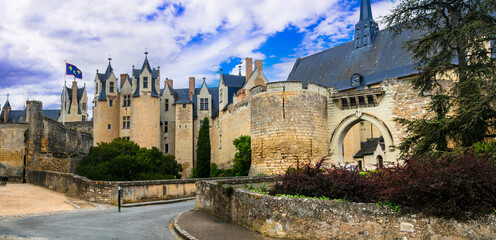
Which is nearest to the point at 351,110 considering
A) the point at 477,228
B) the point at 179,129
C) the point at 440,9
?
the point at 440,9

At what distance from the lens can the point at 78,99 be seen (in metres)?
63.2

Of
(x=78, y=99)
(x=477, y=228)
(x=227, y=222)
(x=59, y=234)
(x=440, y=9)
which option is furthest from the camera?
(x=78, y=99)

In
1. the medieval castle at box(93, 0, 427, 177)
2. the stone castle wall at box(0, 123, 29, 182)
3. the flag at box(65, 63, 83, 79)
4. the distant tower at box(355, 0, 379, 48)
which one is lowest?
the stone castle wall at box(0, 123, 29, 182)

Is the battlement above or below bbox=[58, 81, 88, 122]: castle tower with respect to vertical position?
below

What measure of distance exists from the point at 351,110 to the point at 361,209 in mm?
18077

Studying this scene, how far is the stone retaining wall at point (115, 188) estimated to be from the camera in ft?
47.4

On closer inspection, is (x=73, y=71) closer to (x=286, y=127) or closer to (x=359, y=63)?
(x=286, y=127)

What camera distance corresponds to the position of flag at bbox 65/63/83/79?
34.9 meters

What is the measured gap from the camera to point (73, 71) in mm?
35344

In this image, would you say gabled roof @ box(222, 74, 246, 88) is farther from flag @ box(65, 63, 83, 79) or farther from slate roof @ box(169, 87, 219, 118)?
flag @ box(65, 63, 83, 79)

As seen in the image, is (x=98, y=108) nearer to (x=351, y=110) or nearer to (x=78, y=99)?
(x=78, y=99)

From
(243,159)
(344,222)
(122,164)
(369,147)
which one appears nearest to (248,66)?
(369,147)

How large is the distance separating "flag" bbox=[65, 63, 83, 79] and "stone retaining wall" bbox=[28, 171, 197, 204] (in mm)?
19098

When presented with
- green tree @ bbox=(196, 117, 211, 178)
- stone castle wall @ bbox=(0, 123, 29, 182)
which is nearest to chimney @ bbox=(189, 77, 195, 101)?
green tree @ bbox=(196, 117, 211, 178)
